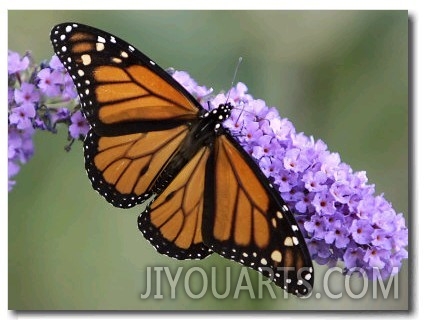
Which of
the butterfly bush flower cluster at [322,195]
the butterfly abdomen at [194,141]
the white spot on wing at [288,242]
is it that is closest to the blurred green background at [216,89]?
the butterfly bush flower cluster at [322,195]

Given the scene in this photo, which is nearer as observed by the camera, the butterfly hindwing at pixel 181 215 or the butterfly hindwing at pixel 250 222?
the butterfly hindwing at pixel 250 222

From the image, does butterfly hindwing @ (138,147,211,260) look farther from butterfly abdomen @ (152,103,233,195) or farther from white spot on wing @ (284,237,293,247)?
white spot on wing @ (284,237,293,247)

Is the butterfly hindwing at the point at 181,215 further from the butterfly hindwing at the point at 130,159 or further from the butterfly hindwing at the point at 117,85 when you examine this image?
the butterfly hindwing at the point at 117,85

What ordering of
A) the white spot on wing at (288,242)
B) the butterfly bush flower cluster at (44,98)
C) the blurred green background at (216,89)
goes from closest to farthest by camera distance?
the white spot on wing at (288,242), the butterfly bush flower cluster at (44,98), the blurred green background at (216,89)

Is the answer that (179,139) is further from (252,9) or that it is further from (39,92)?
(252,9)

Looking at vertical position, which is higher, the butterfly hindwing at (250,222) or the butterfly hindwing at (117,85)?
the butterfly hindwing at (117,85)
